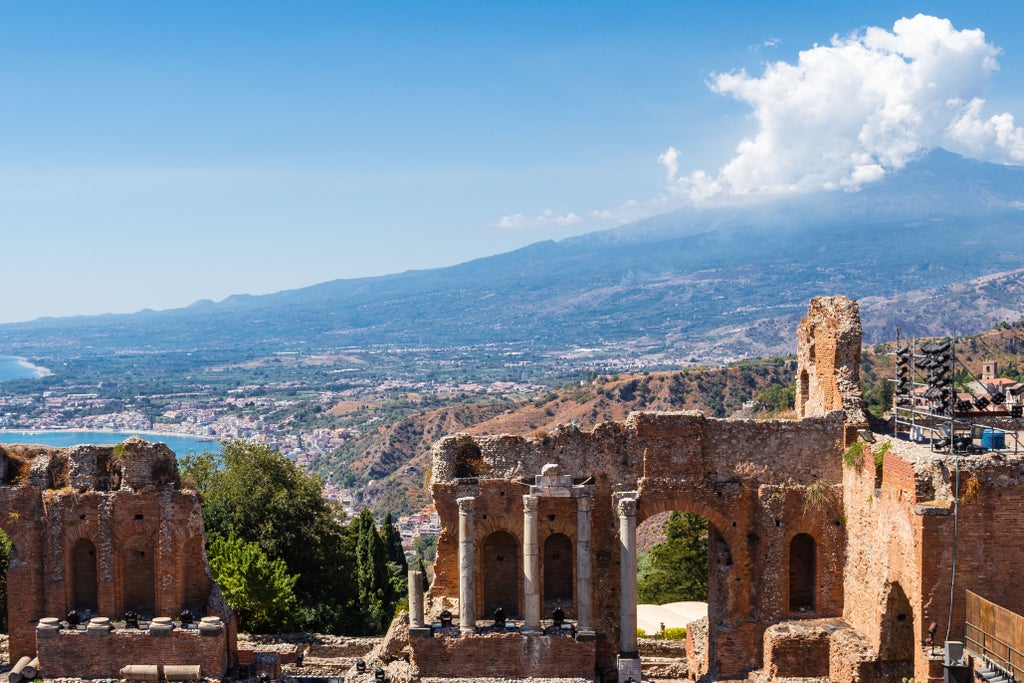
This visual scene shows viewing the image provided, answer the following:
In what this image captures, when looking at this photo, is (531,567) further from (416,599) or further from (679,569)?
(679,569)

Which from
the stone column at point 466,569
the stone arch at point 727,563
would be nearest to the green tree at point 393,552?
the stone column at point 466,569

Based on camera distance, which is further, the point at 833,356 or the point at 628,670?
the point at 833,356

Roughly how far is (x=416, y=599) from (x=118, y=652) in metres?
8.60

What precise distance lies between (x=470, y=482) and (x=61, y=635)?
40.7 ft

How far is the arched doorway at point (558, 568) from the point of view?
3328 centimetres

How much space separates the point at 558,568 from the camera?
110 ft

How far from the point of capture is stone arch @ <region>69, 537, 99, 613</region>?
106 feet

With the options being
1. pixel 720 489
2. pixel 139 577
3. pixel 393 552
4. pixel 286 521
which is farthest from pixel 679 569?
pixel 139 577

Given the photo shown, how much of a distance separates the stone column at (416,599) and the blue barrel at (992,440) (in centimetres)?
1622

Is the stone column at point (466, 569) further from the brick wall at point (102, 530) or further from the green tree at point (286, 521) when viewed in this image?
the green tree at point (286, 521)

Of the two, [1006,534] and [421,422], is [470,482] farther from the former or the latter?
[421,422]

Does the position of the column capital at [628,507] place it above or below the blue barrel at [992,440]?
below

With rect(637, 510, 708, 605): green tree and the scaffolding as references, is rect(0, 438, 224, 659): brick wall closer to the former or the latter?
the scaffolding

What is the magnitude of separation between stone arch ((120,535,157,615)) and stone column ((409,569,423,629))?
810 centimetres
